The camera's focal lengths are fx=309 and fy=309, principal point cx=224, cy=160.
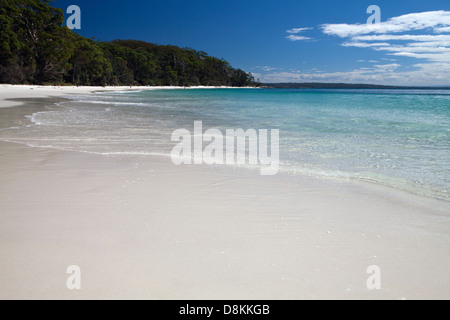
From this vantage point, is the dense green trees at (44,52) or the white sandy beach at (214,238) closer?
the white sandy beach at (214,238)

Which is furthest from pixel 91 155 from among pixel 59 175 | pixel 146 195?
pixel 146 195

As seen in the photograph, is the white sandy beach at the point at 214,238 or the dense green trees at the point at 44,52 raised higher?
the dense green trees at the point at 44,52

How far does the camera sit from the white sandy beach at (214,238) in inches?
71.0

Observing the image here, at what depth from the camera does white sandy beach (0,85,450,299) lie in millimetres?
1804

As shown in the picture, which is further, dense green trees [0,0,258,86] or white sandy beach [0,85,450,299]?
dense green trees [0,0,258,86]

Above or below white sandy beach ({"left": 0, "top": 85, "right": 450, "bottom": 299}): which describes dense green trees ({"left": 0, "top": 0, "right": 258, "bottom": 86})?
above

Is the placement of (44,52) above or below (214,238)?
above

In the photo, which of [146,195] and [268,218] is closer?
[268,218]

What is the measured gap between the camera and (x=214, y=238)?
2.35 metres

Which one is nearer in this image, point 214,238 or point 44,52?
point 214,238

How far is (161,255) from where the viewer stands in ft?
6.82

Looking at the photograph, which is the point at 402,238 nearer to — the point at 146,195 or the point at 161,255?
the point at 161,255
